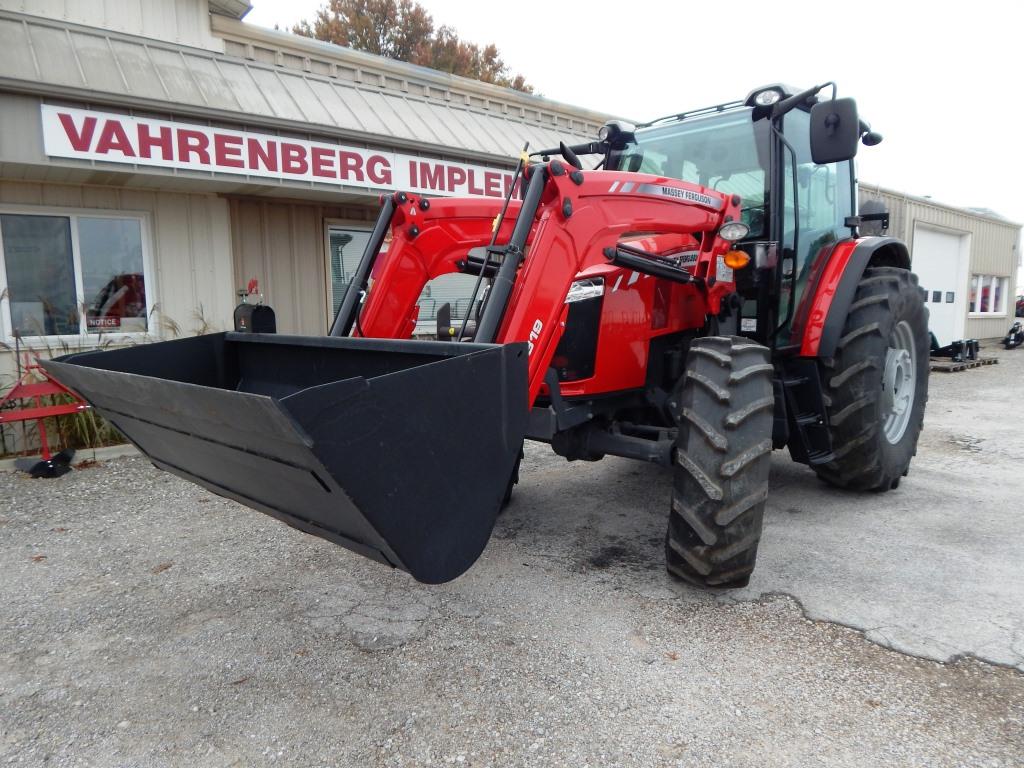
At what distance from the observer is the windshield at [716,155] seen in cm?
407

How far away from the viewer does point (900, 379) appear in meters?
5.00

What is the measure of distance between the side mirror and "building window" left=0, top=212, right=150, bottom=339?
6117 mm

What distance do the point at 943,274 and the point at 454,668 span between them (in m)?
16.3

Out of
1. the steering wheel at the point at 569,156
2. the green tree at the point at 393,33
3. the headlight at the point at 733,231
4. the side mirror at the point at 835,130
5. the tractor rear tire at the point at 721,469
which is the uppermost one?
the green tree at the point at 393,33

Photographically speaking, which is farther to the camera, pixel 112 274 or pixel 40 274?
pixel 112 274

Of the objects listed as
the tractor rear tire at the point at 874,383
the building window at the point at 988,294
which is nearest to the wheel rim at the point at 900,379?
the tractor rear tire at the point at 874,383

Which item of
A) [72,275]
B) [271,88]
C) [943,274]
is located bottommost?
[72,275]

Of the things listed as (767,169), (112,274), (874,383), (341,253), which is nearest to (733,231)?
(767,169)

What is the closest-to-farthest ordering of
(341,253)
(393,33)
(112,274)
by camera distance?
1. (112,274)
2. (341,253)
3. (393,33)

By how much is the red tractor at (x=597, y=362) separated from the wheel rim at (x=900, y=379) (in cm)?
2

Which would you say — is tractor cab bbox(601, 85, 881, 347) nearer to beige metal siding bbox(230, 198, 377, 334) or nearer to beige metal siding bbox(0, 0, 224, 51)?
beige metal siding bbox(230, 198, 377, 334)

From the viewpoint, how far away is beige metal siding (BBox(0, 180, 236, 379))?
22.0 ft

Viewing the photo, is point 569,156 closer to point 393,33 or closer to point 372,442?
point 372,442

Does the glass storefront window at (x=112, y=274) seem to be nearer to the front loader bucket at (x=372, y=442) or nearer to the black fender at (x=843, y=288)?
the front loader bucket at (x=372, y=442)
